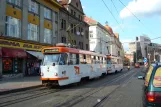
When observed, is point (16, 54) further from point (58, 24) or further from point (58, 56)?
point (58, 24)

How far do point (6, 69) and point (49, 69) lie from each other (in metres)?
9.28

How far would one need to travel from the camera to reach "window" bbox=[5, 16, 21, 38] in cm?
2577

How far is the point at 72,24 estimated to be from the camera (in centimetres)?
4541

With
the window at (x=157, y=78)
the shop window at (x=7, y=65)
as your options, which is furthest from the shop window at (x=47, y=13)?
the window at (x=157, y=78)

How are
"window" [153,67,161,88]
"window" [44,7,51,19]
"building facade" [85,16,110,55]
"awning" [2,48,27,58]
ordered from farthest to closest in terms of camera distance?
1. "building facade" [85,16,110,55]
2. "window" [44,7,51,19]
3. "awning" [2,48,27,58]
4. "window" [153,67,161,88]

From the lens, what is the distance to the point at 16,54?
2562cm

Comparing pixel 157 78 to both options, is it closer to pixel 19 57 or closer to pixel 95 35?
pixel 19 57

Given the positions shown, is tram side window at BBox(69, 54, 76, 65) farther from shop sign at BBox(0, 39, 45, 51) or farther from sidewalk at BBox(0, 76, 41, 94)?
shop sign at BBox(0, 39, 45, 51)

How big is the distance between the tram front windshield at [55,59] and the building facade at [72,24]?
675 inches

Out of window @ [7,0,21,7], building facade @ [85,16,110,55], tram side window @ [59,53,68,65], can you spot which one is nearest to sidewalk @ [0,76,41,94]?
tram side window @ [59,53,68,65]

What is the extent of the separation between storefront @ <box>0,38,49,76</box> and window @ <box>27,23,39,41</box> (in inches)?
35.6

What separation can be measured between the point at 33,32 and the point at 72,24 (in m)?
15.4

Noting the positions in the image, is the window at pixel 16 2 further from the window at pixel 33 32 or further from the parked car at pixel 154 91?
the parked car at pixel 154 91

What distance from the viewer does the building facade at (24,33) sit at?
24806mm
